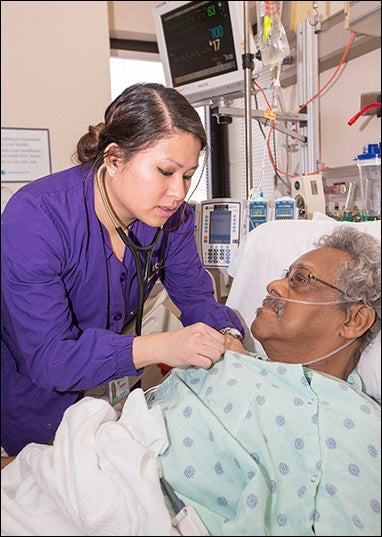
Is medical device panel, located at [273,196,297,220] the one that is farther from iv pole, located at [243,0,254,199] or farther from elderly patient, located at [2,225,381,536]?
elderly patient, located at [2,225,381,536]

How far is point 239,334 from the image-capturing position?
4.02ft

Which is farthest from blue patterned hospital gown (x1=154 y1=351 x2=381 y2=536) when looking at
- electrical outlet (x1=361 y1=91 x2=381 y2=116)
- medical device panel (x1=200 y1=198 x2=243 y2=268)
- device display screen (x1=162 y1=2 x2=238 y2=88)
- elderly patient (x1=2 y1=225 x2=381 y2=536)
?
device display screen (x1=162 y1=2 x2=238 y2=88)

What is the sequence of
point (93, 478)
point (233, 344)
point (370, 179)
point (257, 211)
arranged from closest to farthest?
point (93, 478) < point (370, 179) < point (233, 344) < point (257, 211)

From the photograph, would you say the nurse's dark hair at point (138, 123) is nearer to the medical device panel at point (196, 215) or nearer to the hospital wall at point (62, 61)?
the hospital wall at point (62, 61)

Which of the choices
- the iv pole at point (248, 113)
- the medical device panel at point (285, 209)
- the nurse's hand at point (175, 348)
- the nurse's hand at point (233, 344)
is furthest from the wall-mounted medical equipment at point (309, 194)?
Result: the nurse's hand at point (175, 348)

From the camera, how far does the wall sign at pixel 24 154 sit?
83cm

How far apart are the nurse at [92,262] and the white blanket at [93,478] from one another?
0.21 feet

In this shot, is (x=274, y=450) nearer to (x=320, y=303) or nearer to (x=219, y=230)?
(x=320, y=303)

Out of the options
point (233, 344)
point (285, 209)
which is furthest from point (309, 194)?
point (233, 344)

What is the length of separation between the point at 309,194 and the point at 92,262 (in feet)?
2.09

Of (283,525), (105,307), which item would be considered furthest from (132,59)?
(283,525)

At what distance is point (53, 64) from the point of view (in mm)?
882

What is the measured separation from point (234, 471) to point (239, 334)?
37 centimetres

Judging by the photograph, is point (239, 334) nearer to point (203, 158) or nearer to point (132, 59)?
point (203, 158)
